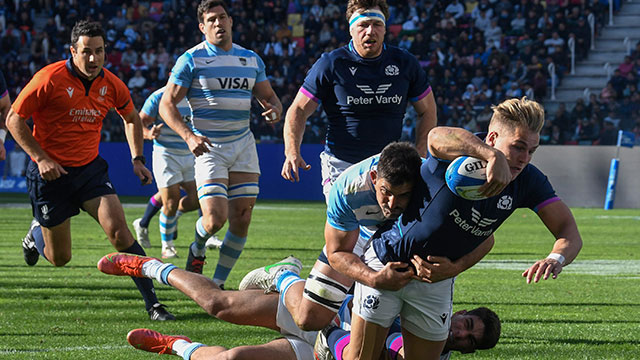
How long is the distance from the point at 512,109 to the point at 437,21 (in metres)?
24.9

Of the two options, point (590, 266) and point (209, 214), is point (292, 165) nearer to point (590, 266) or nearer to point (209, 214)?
point (209, 214)

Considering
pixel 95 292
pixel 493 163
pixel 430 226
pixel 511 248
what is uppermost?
pixel 493 163

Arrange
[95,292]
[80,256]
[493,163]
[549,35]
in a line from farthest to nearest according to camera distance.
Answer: [549,35]
[80,256]
[95,292]
[493,163]

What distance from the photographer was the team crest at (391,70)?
7.00 meters

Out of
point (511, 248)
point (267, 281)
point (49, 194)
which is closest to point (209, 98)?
point (49, 194)

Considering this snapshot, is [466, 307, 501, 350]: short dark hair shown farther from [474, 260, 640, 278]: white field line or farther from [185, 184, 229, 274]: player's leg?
[474, 260, 640, 278]: white field line

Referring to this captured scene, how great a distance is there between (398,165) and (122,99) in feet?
13.2

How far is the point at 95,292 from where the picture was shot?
28.2 ft

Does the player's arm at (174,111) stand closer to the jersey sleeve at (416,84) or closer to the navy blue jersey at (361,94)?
the navy blue jersey at (361,94)

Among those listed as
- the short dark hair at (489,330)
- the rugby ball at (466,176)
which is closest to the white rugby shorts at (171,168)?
the short dark hair at (489,330)

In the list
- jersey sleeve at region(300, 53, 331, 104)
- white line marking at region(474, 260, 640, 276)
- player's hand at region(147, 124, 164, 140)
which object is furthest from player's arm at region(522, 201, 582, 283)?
player's hand at region(147, 124, 164, 140)

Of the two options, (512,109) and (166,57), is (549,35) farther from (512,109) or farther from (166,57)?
(512,109)

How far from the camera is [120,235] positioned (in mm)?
7281

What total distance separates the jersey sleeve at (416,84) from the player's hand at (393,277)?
8.57ft
